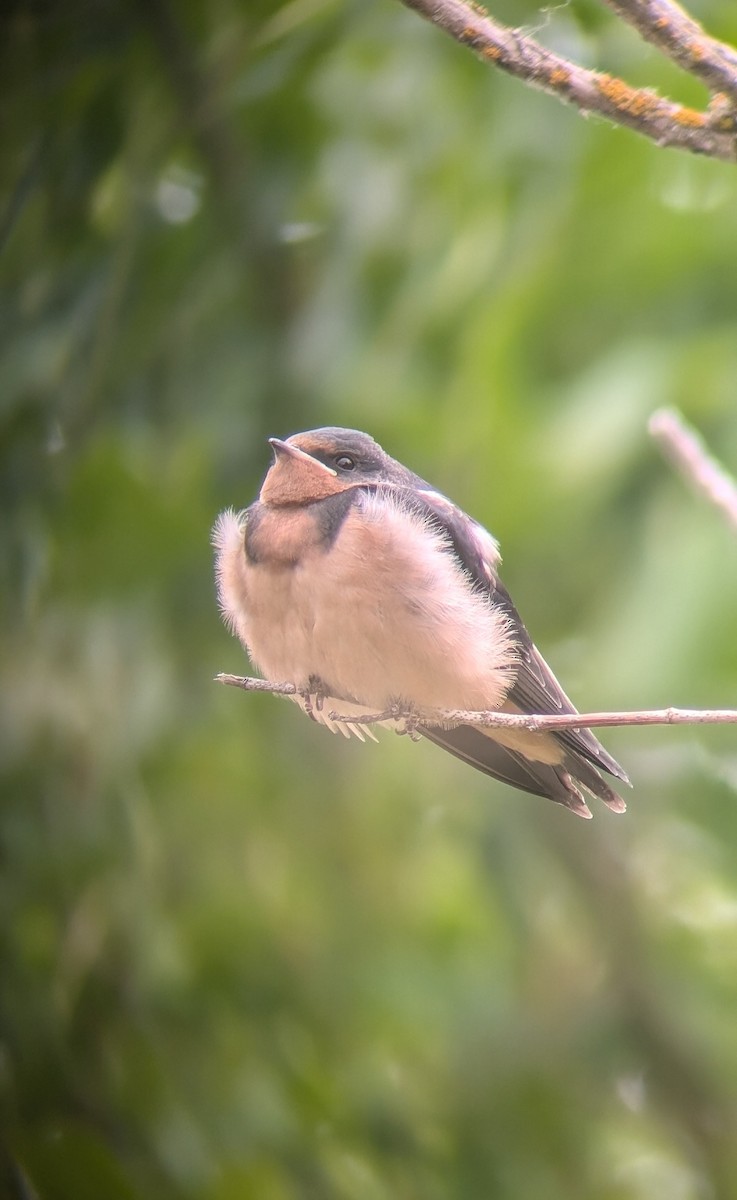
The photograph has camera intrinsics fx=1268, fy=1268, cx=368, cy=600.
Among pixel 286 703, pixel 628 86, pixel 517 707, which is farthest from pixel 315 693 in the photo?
→ pixel 286 703

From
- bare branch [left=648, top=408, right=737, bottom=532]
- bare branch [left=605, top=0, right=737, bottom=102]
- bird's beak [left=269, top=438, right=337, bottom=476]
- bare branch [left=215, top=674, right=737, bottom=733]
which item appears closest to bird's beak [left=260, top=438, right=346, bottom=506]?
bird's beak [left=269, top=438, right=337, bottom=476]

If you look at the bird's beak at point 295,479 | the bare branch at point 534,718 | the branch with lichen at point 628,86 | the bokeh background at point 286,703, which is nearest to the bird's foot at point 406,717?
the bare branch at point 534,718

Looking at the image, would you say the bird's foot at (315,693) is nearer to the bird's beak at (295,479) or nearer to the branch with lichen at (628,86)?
the bird's beak at (295,479)

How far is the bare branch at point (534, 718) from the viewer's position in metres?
0.85

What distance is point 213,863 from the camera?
3.15m

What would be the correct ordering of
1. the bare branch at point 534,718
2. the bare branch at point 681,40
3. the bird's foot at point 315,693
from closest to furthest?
the bare branch at point 534,718 < the bare branch at point 681,40 < the bird's foot at point 315,693

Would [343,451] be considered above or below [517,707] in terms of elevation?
A: above

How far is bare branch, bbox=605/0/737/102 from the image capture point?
3.27ft

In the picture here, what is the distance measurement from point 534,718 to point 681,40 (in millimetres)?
551

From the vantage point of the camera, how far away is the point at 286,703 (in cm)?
282

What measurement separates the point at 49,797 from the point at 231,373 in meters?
1.18

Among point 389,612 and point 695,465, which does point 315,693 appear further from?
point 695,465

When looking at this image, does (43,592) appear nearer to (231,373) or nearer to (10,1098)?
(231,373)

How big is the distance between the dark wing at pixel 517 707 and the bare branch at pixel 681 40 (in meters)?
0.40
